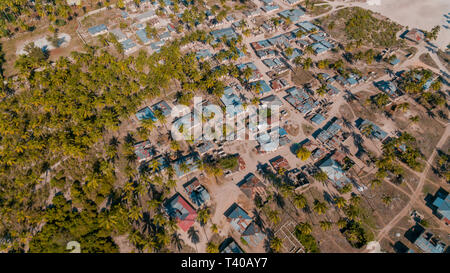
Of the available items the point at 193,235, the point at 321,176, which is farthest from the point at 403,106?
the point at 193,235

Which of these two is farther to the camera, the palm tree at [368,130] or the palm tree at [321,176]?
the palm tree at [368,130]

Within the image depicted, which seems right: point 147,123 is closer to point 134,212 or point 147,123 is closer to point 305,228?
point 134,212

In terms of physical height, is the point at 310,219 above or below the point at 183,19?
below

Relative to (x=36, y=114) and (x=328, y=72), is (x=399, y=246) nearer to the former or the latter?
(x=328, y=72)

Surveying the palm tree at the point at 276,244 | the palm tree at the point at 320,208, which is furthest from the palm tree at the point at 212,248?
the palm tree at the point at 320,208

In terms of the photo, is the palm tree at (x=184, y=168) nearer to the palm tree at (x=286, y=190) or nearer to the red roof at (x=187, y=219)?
the red roof at (x=187, y=219)

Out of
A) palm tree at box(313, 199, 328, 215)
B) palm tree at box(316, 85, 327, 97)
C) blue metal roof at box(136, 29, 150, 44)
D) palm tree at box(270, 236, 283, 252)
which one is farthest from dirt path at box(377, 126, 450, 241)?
blue metal roof at box(136, 29, 150, 44)

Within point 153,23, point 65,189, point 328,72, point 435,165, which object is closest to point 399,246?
point 435,165

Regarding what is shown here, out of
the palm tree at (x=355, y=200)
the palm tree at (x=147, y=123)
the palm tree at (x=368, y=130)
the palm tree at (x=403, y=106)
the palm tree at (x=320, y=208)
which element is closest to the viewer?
the palm tree at (x=320, y=208)

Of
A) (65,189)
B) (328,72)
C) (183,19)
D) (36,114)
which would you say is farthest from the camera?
(183,19)
